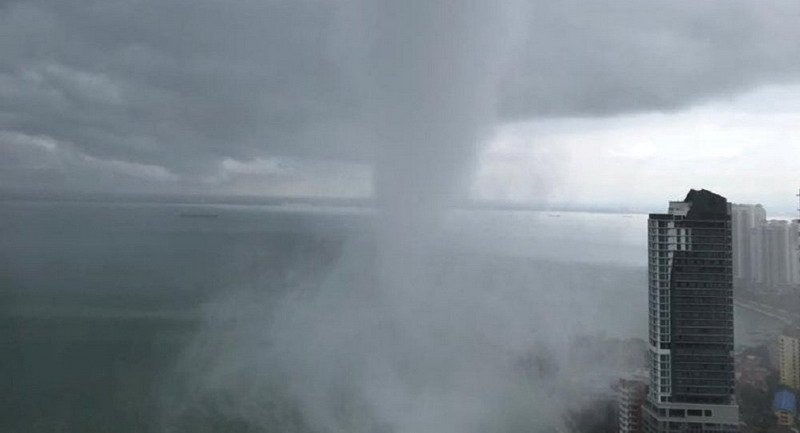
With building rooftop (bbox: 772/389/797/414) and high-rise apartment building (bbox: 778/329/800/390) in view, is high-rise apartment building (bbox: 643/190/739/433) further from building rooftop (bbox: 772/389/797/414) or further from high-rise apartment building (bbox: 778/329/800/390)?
high-rise apartment building (bbox: 778/329/800/390)

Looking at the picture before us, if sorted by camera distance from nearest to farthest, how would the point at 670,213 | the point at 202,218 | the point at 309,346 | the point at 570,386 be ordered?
the point at 670,213, the point at 570,386, the point at 309,346, the point at 202,218

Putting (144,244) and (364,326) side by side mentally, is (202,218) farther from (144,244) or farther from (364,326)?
(364,326)

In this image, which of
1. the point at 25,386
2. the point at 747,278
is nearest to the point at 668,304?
the point at 747,278

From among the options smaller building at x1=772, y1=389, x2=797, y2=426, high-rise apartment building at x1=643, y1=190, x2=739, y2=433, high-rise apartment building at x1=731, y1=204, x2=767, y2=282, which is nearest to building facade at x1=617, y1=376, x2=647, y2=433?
high-rise apartment building at x1=643, y1=190, x2=739, y2=433

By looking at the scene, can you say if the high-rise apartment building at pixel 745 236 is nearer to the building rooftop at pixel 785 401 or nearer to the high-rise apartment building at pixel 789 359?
the high-rise apartment building at pixel 789 359

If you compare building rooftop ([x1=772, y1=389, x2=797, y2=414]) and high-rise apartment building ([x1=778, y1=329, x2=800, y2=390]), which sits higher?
high-rise apartment building ([x1=778, y1=329, x2=800, y2=390])
